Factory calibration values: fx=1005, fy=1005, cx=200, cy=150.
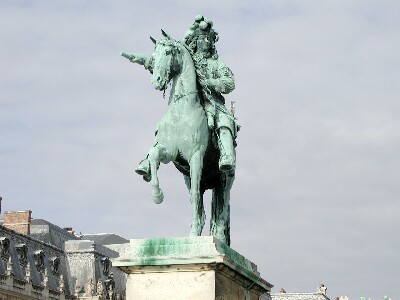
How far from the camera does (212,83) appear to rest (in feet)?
46.1

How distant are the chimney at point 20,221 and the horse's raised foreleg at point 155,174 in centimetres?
5764

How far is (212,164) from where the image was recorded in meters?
14.2

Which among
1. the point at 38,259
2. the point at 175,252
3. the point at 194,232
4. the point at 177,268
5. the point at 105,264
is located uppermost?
the point at 105,264

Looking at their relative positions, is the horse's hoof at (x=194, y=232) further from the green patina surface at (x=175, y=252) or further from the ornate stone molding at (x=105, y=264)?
the ornate stone molding at (x=105, y=264)

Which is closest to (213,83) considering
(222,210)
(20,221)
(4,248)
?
(222,210)

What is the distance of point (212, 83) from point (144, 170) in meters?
1.73

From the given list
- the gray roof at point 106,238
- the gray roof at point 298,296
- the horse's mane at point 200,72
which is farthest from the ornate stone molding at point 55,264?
the horse's mane at point 200,72

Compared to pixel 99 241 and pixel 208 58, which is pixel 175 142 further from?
pixel 99 241

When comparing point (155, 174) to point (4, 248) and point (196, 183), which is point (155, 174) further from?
point (4, 248)

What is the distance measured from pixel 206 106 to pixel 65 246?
5843cm

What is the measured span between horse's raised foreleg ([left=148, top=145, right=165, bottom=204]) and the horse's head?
873mm

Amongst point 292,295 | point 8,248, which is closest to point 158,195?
point 8,248

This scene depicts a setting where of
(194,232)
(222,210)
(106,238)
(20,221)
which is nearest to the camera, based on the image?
(194,232)

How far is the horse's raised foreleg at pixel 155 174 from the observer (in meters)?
13.1
